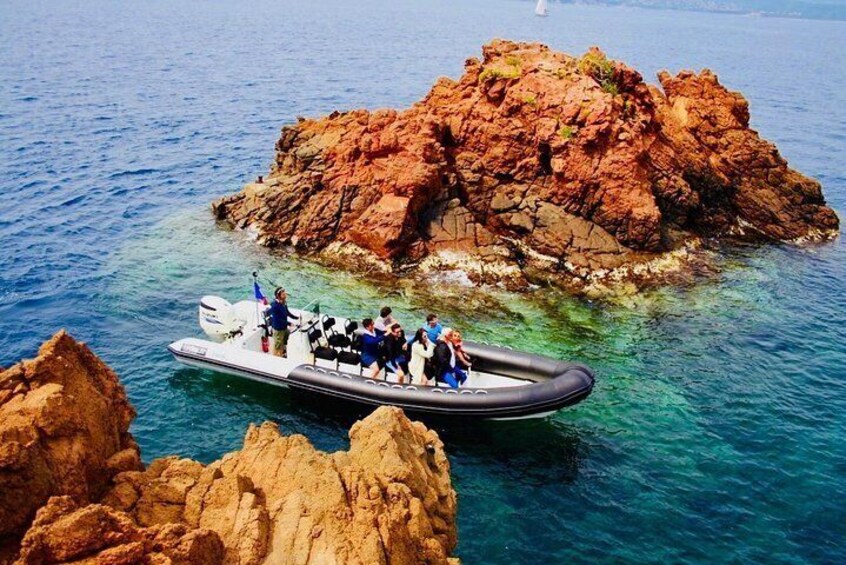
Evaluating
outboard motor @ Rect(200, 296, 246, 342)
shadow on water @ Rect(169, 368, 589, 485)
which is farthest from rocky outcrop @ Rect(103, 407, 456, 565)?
outboard motor @ Rect(200, 296, 246, 342)

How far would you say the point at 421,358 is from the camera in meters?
16.0

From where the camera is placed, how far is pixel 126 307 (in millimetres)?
20875

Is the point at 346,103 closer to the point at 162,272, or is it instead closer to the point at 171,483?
the point at 162,272

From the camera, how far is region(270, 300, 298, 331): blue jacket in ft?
55.7

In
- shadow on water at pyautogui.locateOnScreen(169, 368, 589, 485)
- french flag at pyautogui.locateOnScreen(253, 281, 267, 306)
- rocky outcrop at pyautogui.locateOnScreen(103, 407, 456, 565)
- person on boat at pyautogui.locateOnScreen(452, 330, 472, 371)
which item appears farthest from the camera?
french flag at pyautogui.locateOnScreen(253, 281, 267, 306)

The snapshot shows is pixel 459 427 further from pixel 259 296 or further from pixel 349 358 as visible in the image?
pixel 259 296

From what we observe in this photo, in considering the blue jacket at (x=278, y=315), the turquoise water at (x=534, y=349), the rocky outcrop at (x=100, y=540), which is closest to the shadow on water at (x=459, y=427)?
the turquoise water at (x=534, y=349)

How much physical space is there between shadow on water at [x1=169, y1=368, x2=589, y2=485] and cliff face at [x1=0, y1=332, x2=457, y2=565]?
6.18 metres

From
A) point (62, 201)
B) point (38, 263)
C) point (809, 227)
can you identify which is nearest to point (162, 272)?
point (38, 263)

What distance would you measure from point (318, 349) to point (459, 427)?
4231mm

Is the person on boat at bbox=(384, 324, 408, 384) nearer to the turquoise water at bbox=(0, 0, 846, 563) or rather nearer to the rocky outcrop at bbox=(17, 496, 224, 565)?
the turquoise water at bbox=(0, 0, 846, 563)

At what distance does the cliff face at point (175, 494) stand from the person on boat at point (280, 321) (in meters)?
8.11

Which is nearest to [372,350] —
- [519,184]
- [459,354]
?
[459,354]

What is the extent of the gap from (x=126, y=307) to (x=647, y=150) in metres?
19.1
